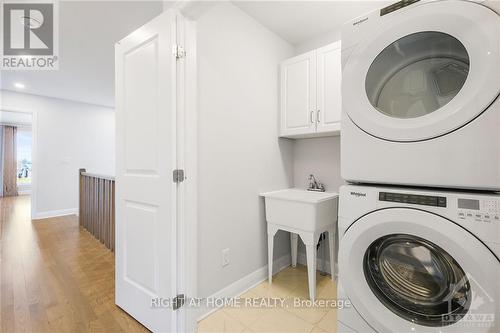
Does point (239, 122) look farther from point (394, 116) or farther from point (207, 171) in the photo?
point (394, 116)

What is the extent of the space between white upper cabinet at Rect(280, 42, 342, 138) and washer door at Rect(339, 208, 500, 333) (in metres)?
1.01

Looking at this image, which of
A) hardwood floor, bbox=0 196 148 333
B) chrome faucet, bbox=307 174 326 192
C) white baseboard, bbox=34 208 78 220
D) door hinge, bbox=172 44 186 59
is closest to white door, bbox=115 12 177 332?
door hinge, bbox=172 44 186 59

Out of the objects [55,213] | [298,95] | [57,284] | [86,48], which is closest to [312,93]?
[298,95]

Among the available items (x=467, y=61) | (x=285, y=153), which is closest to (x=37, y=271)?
(x=285, y=153)

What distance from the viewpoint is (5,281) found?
1.92 m

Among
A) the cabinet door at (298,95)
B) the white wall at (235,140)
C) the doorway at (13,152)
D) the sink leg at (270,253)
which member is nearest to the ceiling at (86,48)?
the white wall at (235,140)

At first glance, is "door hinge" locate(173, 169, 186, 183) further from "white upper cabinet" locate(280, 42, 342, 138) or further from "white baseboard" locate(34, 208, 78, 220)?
"white baseboard" locate(34, 208, 78, 220)

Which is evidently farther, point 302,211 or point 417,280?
point 302,211

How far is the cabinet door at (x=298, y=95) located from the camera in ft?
6.25

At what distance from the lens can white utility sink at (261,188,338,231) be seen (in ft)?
5.37

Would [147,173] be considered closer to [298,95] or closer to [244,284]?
[244,284]

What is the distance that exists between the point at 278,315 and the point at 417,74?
1609mm

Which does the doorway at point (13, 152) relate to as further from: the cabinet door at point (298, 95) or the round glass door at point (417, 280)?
the round glass door at point (417, 280)

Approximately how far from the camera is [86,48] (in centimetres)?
247
